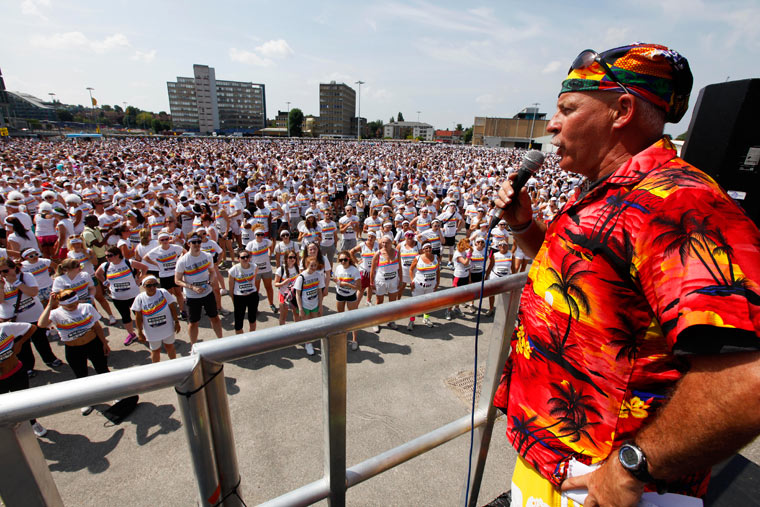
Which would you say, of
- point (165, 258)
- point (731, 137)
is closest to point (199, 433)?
point (731, 137)

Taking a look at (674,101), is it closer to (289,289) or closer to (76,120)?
(289,289)

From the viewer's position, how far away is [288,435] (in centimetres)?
449

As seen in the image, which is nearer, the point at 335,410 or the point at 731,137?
the point at 335,410

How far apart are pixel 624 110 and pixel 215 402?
1618 mm

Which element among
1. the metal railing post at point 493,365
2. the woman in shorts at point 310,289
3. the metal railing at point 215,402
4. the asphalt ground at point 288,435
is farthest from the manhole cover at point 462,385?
the metal railing at point 215,402

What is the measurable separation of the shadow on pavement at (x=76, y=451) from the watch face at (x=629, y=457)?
5280 millimetres

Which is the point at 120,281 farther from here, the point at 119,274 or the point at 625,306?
the point at 625,306

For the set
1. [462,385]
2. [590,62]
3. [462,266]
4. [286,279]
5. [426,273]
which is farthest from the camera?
[462,266]

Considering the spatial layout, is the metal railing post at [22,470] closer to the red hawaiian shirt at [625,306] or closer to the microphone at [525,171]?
the red hawaiian shirt at [625,306]

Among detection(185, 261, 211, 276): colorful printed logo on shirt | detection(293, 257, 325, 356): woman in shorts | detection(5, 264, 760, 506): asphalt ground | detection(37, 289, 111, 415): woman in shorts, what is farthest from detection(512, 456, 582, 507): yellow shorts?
detection(185, 261, 211, 276): colorful printed logo on shirt

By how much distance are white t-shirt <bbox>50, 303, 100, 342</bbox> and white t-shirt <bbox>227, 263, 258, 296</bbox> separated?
2.17 metres

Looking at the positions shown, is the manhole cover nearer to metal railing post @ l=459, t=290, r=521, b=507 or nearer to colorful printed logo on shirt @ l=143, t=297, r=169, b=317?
metal railing post @ l=459, t=290, r=521, b=507

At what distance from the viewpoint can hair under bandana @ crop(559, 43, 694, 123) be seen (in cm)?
119

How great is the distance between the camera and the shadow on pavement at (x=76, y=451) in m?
4.13
